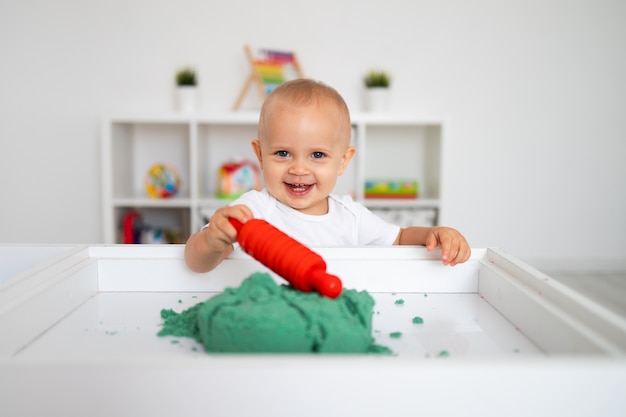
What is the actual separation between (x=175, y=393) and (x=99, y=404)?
52mm

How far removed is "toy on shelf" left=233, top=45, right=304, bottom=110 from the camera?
2.50 metres

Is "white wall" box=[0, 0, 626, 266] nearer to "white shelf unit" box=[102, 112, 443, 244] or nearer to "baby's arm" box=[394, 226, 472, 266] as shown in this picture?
"white shelf unit" box=[102, 112, 443, 244]

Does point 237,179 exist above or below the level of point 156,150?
below

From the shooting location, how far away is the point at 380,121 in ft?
8.12

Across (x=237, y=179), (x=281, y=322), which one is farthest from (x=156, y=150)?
(x=281, y=322)

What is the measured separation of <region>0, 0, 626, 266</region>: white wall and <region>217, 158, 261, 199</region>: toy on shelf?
38 cm

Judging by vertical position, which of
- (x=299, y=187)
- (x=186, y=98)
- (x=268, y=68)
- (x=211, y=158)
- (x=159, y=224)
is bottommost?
(x=159, y=224)

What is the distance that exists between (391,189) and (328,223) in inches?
59.2

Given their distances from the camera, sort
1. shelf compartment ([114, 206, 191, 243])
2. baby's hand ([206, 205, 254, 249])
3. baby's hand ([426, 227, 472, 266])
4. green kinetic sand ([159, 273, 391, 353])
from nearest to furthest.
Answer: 1. green kinetic sand ([159, 273, 391, 353])
2. baby's hand ([206, 205, 254, 249])
3. baby's hand ([426, 227, 472, 266])
4. shelf compartment ([114, 206, 191, 243])

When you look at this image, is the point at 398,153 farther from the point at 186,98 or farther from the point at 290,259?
the point at 290,259

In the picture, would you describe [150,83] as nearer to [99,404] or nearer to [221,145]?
[221,145]

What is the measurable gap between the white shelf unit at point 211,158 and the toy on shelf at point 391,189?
0.06 meters

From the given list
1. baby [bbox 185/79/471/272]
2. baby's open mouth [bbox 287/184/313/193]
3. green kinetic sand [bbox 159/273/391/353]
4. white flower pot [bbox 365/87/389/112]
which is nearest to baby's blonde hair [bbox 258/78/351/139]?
baby [bbox 185/79/471/272]

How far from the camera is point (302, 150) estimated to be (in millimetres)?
953
